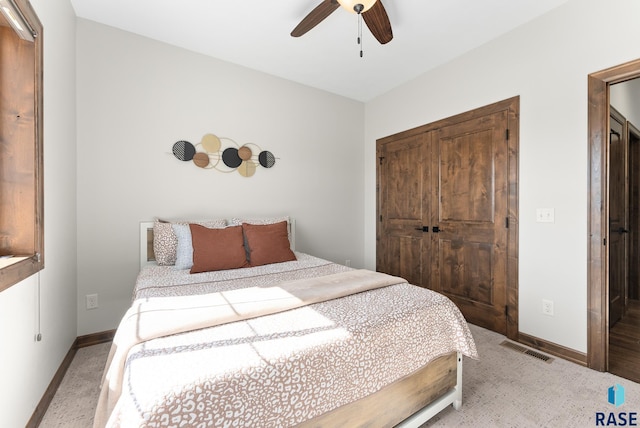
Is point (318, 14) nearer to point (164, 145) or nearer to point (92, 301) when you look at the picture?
point (164, 145)

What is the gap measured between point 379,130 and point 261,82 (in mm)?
1629

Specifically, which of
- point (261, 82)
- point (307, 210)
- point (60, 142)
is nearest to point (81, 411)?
point (60, 142)

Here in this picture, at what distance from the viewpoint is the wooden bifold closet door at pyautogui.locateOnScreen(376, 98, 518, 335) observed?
2561 millimetres

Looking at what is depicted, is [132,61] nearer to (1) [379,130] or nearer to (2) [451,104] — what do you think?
(1) [379,130]

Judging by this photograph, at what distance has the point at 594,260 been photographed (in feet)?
6.63

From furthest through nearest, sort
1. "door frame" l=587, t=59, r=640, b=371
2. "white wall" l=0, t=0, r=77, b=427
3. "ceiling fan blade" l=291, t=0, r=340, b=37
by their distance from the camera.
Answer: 1. "door frame" l=587, t=59, r=640, b=371
2. "ceiling fan blade" l=291, t=0, r=340, b=37
3. "white wall" l=0, t=0, r=77, b=427

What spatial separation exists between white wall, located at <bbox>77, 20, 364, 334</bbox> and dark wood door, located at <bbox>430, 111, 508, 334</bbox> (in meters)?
1.44

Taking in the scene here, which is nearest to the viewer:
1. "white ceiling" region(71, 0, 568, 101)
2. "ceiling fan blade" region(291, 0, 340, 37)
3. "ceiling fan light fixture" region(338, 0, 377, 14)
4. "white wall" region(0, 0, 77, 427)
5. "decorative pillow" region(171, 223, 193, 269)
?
"white wall" region(0, 0, 77, 427)

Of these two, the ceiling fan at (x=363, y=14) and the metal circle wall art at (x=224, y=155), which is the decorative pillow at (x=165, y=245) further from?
the ceiling fan at (x=363, y=14)

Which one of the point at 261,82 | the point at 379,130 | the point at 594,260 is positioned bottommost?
the point at 594,260

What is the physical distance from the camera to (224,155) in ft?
9.79

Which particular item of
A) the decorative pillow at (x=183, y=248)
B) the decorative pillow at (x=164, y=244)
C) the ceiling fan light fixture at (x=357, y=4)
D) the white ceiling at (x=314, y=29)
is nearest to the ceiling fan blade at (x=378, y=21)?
the ceiling fan light fixture at (x=357, y=4)
